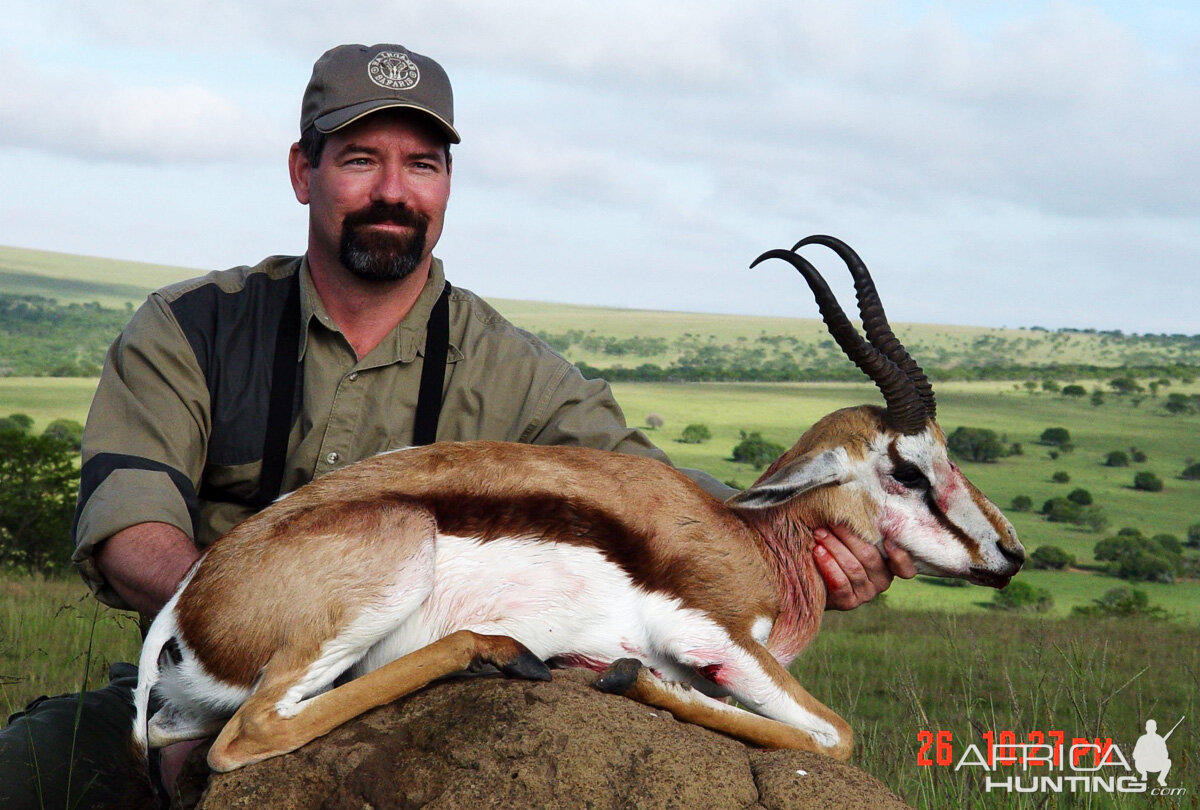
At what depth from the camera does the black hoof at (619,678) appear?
4.03 m

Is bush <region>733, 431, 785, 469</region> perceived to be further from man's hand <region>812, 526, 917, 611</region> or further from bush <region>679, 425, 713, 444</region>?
man's hand <region>812, 526, 917, 611</region>

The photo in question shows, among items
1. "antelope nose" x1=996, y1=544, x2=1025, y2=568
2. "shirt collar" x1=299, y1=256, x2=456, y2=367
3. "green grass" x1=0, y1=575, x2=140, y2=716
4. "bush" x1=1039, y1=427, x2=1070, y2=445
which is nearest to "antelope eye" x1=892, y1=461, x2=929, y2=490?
"antelope nose" x1=996, y1=544, x2=1025, y2=568

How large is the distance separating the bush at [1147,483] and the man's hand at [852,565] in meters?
70.7

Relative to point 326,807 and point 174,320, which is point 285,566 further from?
point 174,320

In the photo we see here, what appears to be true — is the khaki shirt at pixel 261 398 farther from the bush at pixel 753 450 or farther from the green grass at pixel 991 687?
the bush at pixel 753 450

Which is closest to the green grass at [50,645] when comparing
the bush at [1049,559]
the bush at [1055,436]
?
the bush at [1049,559]

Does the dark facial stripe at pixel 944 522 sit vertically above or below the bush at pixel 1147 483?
above

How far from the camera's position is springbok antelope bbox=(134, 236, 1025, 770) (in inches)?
151

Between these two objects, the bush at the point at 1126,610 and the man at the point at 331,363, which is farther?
the bush at the point at 1126,610

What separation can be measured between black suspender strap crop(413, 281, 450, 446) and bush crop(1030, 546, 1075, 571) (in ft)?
170

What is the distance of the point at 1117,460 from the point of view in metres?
72.5

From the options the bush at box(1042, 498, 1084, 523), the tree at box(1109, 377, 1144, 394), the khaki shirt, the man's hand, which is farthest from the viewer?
the tree at box(1109, 377, 1144, 394)

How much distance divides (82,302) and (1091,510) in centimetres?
8641

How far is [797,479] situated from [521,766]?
1838mm
